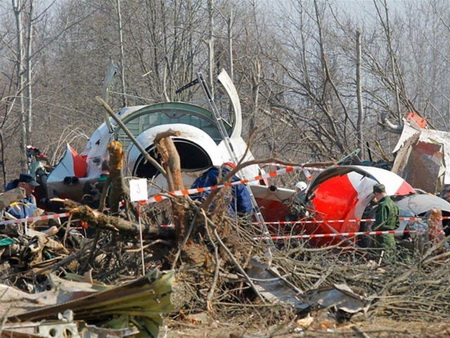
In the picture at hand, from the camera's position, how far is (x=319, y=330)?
693 cm

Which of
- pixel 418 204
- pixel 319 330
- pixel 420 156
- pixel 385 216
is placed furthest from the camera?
pixel 420 156

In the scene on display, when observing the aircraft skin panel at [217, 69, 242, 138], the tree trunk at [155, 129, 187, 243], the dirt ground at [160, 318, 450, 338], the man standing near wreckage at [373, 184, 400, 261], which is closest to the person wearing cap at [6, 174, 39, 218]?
the tree trunk at [155, 129, 187, 243]

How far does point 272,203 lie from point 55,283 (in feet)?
22.6

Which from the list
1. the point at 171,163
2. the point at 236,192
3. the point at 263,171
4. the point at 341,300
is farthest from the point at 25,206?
the point at 341,300

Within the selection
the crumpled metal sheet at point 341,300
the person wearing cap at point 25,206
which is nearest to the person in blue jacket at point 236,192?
the person wearing cap at point 25,206

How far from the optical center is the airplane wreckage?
39.3 feet

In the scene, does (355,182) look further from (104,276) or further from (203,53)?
(203,53)

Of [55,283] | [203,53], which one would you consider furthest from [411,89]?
[55,283]

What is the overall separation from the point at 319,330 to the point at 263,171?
25.6 feet

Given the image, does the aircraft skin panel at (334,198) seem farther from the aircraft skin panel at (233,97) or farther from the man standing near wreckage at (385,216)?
the aircraft skin panel at (233,97)

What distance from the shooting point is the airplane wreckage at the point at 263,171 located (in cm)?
1197

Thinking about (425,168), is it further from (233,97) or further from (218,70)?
(218,70)

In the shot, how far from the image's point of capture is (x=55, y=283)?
6.41 metres

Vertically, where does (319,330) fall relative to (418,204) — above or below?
below
